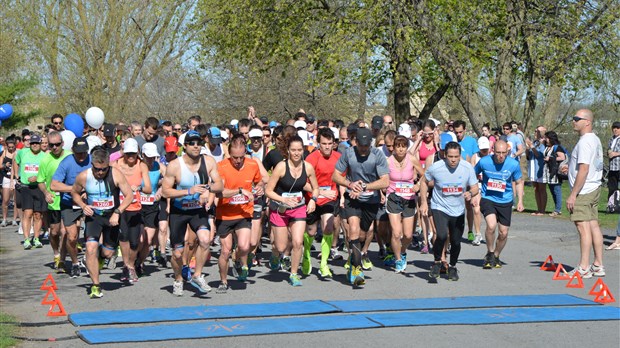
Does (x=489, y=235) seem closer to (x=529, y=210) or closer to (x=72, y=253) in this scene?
(x=72, y=253)

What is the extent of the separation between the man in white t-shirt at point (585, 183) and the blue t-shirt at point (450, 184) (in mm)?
1235

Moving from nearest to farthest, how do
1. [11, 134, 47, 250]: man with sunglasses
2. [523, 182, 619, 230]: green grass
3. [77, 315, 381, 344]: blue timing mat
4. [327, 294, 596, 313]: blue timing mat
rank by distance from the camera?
[77, 315, 381, 344]: blue timing mat
[327, 294, 596, 313]: blue timing mat
[11, 134, 47, 250]: man with sunglasses
[523, 182, 619, 230]: green grass

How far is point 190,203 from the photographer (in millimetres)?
10992

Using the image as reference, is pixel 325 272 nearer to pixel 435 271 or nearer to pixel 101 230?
pixel 435 271

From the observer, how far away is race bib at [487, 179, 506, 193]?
13.1m

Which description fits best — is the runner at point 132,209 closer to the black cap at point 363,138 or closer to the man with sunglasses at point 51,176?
the man with sunglasses at point 51,176

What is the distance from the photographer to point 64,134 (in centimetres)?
1534

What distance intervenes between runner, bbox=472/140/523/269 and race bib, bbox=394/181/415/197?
106 centimetres

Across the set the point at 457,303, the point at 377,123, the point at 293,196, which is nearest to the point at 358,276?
the point at 293,196

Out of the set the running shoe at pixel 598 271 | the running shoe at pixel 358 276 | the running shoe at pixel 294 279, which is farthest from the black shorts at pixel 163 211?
the running shoe at pixel 598 271

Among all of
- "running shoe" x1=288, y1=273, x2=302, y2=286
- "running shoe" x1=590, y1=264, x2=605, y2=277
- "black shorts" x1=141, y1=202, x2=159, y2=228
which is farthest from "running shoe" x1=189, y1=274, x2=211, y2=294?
A: "running shoe" x1=590, y1=264, x2=605, y2=277

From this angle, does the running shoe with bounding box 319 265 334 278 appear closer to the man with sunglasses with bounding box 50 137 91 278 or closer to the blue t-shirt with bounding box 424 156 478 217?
the blue t-shirt with bounding box 424 156 478 217

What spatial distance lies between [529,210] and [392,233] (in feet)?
30.4

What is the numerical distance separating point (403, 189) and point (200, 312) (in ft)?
13.0
